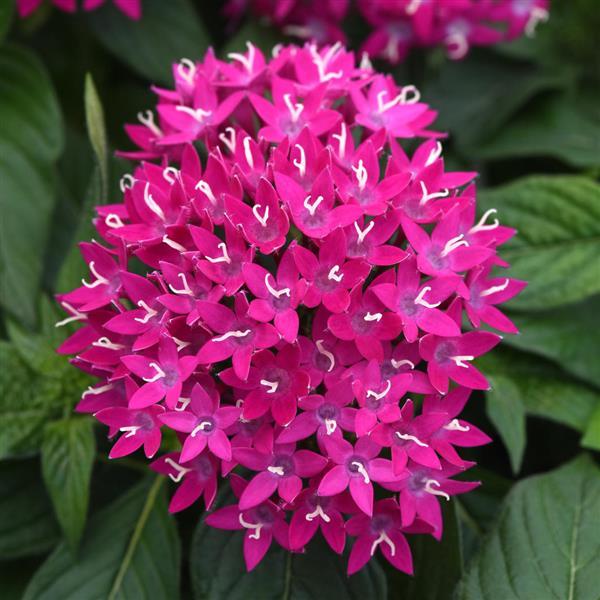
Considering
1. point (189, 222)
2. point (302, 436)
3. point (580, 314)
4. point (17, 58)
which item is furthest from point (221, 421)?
point (17, 58)

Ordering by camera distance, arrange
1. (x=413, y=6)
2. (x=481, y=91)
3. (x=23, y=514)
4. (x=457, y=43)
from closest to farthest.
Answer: (x=23, y=514), (x=413, y=6), (x=457, y=43), (x=481, y=91)

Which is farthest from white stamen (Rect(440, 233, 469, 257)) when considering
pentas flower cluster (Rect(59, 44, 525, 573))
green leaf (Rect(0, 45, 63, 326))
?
green leaf (Rect(0, 45, 63, 326))

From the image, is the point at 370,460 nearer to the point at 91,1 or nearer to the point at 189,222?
the point at 189,222

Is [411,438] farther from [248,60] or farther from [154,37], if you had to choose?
[154,37]

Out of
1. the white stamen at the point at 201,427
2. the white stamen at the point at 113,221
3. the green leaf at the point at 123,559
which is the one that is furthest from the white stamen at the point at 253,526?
the white stamen at the point at 113,221

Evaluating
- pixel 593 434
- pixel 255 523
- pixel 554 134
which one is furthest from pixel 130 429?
pixel 554 134

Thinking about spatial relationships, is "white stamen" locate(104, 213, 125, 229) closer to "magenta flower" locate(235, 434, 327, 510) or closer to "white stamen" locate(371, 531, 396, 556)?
"magenta flower" locate(235, 434, 327, 510)
